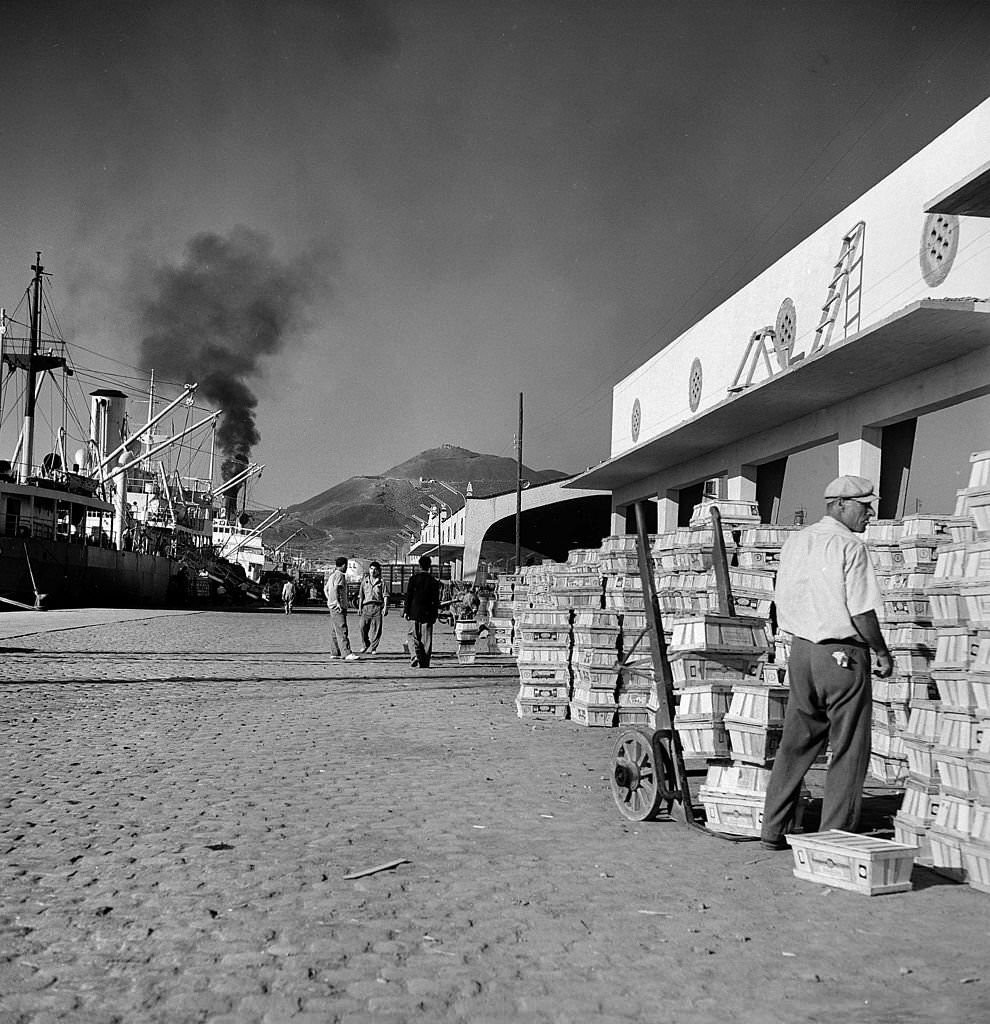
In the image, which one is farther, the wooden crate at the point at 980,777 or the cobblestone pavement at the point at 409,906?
the wooden crate at the point at 980,777

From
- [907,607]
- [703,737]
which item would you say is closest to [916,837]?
[703,737]

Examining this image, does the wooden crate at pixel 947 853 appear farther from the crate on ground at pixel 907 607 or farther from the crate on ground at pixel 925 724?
the crate on ground at pixel 907 607

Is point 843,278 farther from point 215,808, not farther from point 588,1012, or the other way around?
point 588,1012

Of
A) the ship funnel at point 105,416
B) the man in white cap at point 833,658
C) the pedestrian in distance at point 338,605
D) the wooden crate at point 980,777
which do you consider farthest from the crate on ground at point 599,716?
the ship funnel at point 105,416

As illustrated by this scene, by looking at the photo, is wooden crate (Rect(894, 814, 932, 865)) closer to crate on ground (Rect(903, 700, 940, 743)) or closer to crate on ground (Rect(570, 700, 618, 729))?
crate on ground (Rect(903, 700, 940, 743))

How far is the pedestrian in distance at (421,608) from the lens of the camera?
2070cm

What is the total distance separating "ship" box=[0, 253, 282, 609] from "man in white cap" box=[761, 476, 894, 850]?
33961 mm

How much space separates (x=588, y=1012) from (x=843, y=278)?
20.0 m

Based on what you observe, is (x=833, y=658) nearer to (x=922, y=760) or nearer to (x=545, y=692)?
(x=922, y=760)

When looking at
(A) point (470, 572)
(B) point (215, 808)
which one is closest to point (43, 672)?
(B) point (215, 808)

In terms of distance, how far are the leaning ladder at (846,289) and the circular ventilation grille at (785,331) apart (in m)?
1.97

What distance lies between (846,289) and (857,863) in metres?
17.9

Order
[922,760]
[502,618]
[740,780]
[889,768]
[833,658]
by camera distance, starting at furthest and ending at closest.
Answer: [502,618], [889,768], [740,780], [922,760], [833,658]

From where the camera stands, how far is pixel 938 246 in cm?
1805
